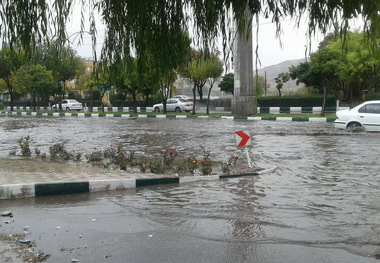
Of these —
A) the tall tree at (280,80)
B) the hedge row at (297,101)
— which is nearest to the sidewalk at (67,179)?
the hedge row at (297,101)

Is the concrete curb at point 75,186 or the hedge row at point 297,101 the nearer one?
the concrete curb at point 75,186

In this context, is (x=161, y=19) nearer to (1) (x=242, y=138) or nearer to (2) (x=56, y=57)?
(2) (x=56, y=57)

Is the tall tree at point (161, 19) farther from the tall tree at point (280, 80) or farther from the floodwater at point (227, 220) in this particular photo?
the tall tree at point (280, 80)

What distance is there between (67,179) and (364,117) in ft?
43.5

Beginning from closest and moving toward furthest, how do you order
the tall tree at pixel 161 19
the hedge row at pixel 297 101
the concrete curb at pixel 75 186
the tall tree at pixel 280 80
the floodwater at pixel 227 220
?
the tall tree at pixel 161 19, the floodwater at pixel 227 220, the concrete curb at pixel 75 186, the hedge row at pixel 297 101, the tall tree at pixel 280 80

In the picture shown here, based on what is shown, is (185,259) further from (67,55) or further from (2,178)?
(2,178)

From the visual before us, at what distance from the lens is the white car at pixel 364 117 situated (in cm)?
1723

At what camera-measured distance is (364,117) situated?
17.5m

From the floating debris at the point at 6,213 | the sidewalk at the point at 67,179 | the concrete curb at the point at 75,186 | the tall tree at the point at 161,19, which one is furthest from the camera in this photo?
the sidewalk at the point at 67,179

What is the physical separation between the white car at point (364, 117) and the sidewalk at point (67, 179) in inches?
358

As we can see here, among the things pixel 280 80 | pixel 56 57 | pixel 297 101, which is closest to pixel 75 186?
pixel 56 57

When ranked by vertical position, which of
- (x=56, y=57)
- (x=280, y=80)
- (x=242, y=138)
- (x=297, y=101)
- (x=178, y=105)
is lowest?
(x=242, y=138)

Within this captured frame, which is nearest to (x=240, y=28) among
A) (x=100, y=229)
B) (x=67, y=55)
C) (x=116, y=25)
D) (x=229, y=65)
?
(x=229, y=65)

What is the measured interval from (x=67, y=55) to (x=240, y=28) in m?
1.33
